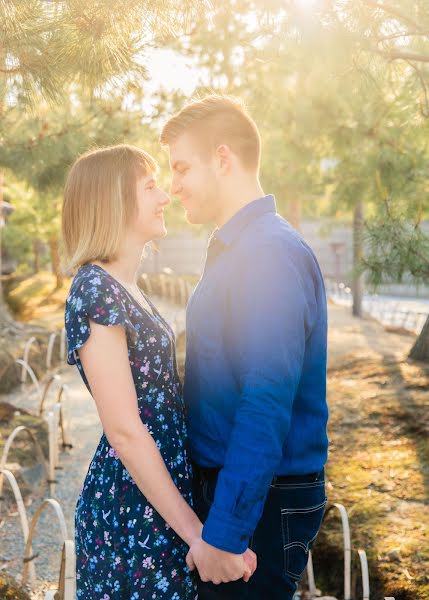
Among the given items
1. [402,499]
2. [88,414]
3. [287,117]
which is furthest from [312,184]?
[402,499]

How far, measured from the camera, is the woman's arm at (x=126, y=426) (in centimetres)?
171

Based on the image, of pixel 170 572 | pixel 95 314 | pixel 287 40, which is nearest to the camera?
pixel 95 314

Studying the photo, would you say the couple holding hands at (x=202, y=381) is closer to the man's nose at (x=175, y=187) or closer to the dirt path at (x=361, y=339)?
the man's nose at (x=175, y=187)

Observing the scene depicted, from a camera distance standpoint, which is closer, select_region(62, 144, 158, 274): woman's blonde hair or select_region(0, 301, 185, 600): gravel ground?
select_region(62, 144, 158, 274): woman's blonde hair

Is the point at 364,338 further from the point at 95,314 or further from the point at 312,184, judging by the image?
the point at 95,314

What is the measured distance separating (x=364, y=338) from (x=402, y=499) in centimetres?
800

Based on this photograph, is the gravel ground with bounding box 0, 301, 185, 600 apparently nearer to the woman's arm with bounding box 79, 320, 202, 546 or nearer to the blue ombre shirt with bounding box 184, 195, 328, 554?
the woman's arm with bounding box 79, 320, 202, 546

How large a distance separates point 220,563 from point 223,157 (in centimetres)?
105

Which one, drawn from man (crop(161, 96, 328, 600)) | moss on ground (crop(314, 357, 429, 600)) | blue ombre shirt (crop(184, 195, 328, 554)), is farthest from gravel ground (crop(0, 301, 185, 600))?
blue ombre shirt (crop(184, 195, 328, 554))

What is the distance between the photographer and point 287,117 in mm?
10305

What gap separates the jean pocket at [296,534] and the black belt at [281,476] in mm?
69

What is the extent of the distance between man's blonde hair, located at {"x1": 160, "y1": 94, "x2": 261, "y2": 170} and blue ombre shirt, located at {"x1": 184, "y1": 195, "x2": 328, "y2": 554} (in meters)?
0.17

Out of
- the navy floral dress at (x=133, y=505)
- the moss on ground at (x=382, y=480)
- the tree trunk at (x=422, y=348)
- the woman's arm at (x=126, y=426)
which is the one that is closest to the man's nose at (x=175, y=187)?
the navy floral dress at (x=133, y=505)

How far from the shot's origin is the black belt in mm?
1801
